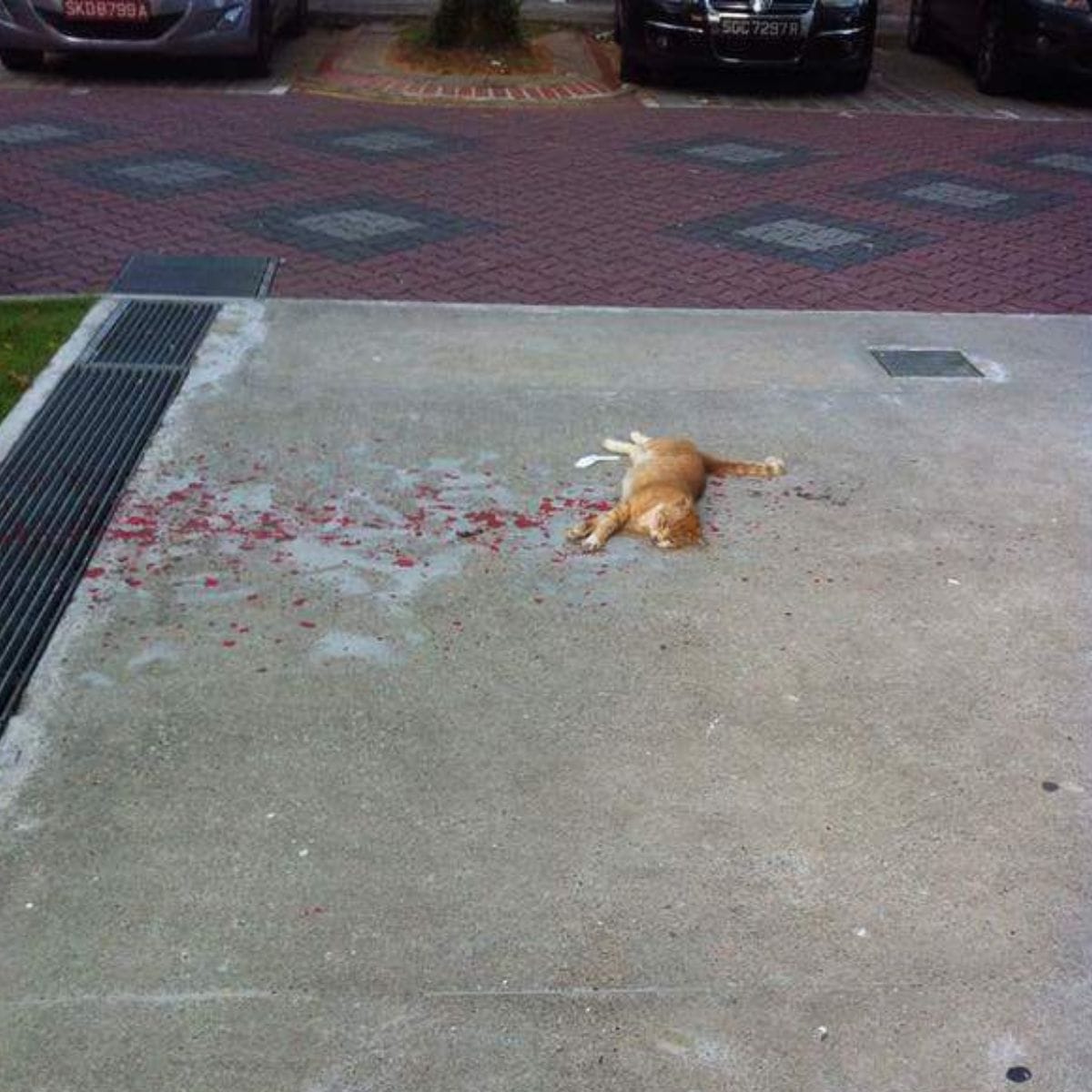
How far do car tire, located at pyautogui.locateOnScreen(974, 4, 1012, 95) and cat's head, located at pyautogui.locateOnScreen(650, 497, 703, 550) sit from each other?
9700mm

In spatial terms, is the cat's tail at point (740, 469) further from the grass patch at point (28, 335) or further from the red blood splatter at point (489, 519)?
the grass patch at point (28, 335)

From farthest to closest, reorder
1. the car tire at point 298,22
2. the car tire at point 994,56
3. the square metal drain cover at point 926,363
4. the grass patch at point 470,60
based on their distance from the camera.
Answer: the car tire at point 298,22, the grass patch at point 470,60, the car tire at point 994,56, the square metal drain cover at point 926,363

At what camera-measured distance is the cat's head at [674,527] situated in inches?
185

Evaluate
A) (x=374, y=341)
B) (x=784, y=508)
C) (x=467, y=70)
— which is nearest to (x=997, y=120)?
(x=467, y=70)

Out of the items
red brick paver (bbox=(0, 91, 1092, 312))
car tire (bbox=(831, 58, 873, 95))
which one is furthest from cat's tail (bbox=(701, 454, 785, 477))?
car tire (bbox=(831, 58, 873, 95))

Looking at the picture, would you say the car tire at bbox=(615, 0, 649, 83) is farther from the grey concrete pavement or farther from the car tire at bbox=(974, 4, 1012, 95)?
the grey concrete pavement

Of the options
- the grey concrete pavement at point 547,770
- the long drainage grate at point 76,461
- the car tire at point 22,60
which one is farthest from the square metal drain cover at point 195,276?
the car tire at point 22,60

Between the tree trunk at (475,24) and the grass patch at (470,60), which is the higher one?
the tree trunk at (475,24)

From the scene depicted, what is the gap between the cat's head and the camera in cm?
471

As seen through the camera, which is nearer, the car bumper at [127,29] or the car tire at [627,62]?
the car bumper at [127,29]

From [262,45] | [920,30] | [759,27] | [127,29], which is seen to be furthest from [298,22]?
[920,30]

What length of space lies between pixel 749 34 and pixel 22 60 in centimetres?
584

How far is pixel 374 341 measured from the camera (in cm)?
648

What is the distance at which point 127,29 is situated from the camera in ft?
38.4
